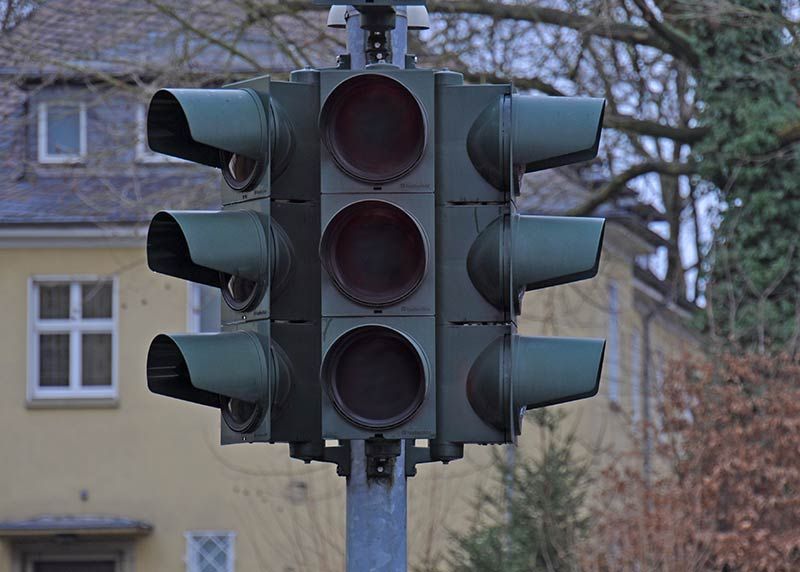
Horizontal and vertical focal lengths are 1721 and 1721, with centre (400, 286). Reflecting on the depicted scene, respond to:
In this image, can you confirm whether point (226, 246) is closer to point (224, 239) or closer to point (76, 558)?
point (224, 239)

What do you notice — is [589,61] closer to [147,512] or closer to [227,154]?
[147,512]

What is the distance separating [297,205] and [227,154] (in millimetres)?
296

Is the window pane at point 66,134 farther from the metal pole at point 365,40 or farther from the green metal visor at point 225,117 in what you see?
the green metal visor at point 225,117

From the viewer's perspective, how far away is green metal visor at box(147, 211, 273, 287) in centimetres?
489

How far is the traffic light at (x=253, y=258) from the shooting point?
16.0ft

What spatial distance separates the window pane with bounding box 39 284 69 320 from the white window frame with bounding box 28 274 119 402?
0.22ft

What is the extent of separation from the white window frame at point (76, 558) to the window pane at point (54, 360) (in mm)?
2707

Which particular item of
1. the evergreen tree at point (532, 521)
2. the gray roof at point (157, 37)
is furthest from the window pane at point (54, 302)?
the evergreen tree at point (532, 521)

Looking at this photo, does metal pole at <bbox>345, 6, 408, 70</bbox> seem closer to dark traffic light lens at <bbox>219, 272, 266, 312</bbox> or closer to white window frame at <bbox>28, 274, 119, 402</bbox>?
dark traffic light lens at <bbox>219, 272, 266, 312</bbox>

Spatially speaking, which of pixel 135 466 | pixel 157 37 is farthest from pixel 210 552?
pixel 157 37

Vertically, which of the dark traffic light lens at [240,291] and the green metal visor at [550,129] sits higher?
the green metal visor at [550,129]

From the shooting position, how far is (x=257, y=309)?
4996 millimetres

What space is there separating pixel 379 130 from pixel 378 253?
0.36 m

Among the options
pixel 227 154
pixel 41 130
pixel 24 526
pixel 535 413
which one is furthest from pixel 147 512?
pixel 227 154
